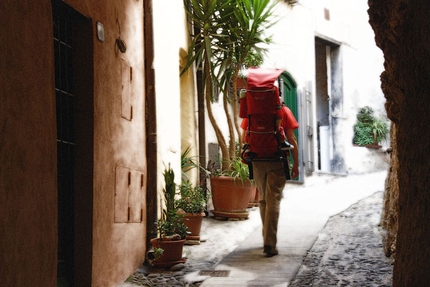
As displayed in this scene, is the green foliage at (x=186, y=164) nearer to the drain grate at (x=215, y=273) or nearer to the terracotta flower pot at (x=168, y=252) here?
the terracotta flower pot at (x=168, y=252)

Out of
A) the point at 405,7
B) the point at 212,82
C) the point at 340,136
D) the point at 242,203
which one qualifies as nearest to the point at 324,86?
the point at 340,136

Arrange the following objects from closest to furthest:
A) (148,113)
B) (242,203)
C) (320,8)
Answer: (148,113) → (242,203) → (320,8)

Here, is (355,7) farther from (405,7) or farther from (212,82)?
(405,7)

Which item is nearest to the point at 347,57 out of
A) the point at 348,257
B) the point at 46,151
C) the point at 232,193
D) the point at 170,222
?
the point at 232,193

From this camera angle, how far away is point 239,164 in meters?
7.84

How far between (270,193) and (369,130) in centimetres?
1010

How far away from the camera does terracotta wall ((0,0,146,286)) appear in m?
2.74

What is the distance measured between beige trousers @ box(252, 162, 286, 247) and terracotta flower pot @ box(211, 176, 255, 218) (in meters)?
2.24

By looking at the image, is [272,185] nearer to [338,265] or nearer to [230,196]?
[338,265]

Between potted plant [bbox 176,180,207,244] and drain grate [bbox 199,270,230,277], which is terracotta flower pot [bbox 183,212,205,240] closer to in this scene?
potted plant [bbox 176,180,207,244]

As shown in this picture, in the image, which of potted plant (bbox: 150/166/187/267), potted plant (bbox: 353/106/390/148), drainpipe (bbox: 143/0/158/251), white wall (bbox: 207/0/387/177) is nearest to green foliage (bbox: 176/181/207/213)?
drainpipe (bbox: 143/0/158/251)

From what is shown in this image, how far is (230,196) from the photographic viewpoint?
777 centimetres

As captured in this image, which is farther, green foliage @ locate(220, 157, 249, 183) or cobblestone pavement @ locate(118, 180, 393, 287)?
green foliage @ locate(220, 157, 249, 183)

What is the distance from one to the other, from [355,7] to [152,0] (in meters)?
10.7
